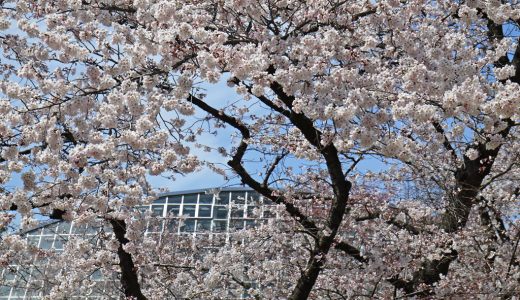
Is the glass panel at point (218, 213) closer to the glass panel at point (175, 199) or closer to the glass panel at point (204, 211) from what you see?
the glass panel at point (204, 211)

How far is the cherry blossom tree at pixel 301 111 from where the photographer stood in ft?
16.7

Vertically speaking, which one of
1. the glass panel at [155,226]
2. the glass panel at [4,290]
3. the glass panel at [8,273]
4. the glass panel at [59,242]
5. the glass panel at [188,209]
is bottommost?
the glass panel at [4,290]

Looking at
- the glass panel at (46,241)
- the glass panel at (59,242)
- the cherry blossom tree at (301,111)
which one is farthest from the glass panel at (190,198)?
the cherry blossom tree at (301,111)

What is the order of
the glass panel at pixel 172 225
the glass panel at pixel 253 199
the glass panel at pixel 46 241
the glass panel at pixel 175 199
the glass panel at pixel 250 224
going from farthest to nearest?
the glass panel at pixel 175 199 < the glass panel at pixel 46 241 < the glass panel at pixel 172 225 < the glass panel at pixel 250 224 < the glass panel at pixel 253 199

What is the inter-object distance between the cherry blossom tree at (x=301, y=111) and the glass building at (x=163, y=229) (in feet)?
3.71

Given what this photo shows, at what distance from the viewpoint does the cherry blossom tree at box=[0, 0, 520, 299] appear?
5.10 meters

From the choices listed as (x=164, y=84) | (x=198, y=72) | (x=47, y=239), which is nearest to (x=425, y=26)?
(x=198, y=72)

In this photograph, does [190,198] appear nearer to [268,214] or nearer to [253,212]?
[268,214]

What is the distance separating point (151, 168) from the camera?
6051 millimetres

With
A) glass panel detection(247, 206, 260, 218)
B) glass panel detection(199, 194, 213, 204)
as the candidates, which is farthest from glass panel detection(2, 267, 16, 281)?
glass panel detection(199, 194, 213, 204)

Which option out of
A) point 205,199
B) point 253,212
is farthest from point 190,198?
point 253,212

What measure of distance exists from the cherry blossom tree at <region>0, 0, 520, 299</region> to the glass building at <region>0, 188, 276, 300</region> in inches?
44.5

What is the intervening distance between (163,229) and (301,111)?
806 centimetres

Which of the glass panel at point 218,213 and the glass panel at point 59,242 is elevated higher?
the glass panel at point 218,213
